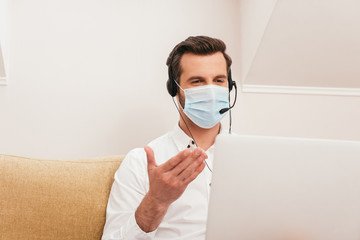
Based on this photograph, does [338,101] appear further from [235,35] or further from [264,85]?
[235,35]

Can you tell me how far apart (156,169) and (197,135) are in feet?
1.74

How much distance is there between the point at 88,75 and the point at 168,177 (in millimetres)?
1117

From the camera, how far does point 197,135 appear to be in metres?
1.24

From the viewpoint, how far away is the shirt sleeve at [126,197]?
0.91 metres

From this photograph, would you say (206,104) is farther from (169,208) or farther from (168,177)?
(168,177)

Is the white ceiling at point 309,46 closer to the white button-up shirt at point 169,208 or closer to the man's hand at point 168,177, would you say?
the white button-up shirt at point 169,208

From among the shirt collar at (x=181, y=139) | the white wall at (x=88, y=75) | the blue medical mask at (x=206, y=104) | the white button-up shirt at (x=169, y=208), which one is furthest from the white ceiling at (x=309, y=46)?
the white button-up shirt at (x=169, y=208)

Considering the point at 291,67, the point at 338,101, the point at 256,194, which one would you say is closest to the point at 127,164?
the point at 256,194

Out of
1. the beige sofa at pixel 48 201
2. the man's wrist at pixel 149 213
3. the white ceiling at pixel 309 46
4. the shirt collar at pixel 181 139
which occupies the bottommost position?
the beige sofa at pixel 48 201

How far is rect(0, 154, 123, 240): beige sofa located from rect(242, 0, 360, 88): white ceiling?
41.2 inches

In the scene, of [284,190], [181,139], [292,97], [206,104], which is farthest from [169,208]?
[292,97]

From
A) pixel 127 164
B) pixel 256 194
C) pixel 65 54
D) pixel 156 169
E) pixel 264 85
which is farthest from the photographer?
pixel 264 85

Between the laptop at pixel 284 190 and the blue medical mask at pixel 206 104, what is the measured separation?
593 mm

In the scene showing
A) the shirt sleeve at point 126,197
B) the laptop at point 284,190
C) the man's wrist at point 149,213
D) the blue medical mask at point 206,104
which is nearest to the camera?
the laptop at point 284,190
